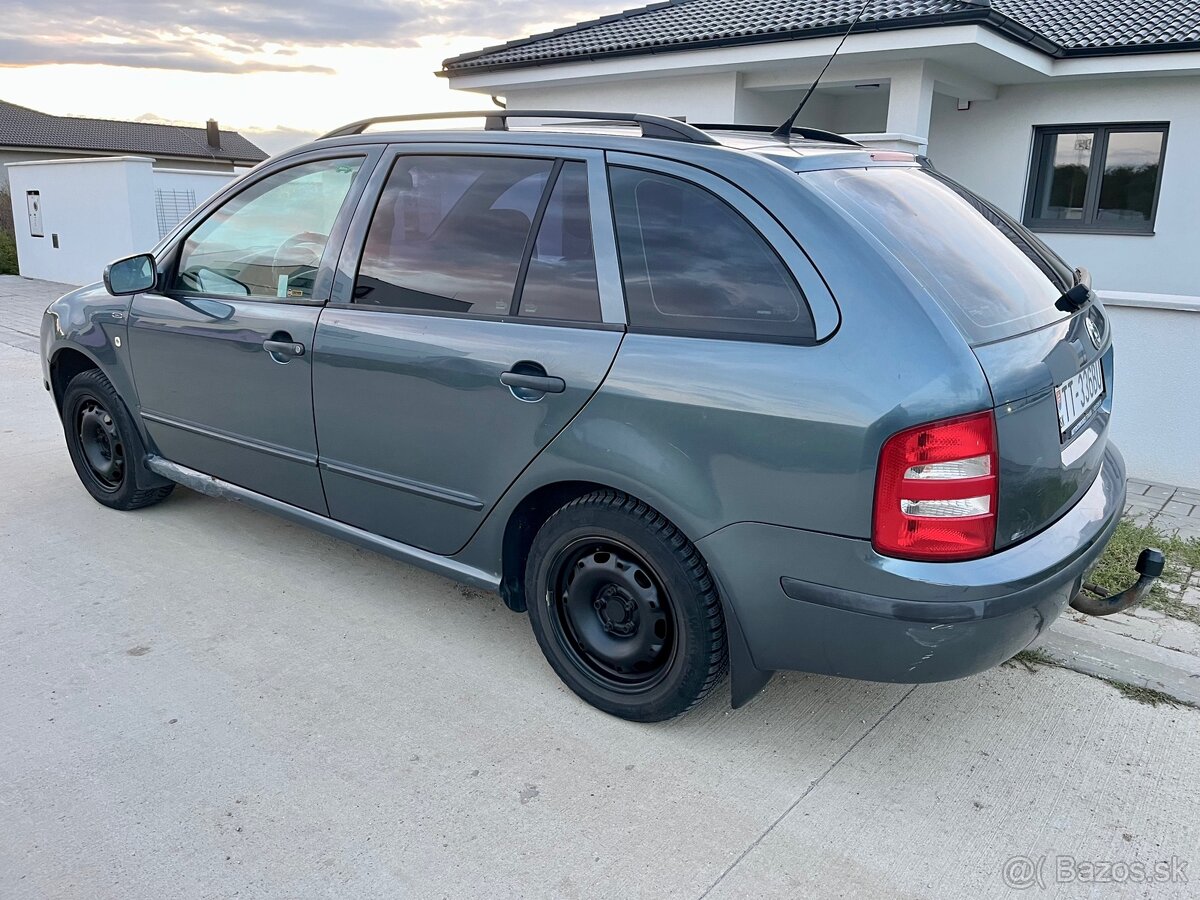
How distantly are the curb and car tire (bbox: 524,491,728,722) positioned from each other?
4.92 ft

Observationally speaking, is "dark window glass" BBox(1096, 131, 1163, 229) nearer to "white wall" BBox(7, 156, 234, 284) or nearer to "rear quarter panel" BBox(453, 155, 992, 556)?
"rear quarter panel" BBox(453, 155, 992, 556)

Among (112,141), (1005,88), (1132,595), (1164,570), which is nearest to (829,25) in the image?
(1005,88)

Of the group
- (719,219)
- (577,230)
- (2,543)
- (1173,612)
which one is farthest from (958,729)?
(2,543)

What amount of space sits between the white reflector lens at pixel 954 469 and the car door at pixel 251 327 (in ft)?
7.27

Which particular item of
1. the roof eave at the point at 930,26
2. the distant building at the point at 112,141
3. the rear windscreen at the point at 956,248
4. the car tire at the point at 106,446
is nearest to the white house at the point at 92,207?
the roof eave at the point at 930,26

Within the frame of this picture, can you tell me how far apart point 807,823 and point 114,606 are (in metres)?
2.81

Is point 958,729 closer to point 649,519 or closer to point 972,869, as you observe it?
point 972,869

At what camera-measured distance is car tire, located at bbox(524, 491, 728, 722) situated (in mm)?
2670

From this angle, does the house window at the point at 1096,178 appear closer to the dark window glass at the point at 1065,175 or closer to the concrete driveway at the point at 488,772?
the dark window glass at the point at 1065,175

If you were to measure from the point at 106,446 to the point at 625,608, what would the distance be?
3183mm

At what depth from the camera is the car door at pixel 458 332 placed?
283 centimetres

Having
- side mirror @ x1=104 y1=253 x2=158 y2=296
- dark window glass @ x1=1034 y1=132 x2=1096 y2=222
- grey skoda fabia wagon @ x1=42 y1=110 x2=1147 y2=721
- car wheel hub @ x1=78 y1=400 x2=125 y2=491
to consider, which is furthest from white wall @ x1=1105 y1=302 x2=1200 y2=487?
dark window glass @ x1=1034 y1=132 x2=1096 y2=222

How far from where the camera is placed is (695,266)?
2635 mm

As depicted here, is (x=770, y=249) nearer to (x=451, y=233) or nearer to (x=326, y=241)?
(x=451, y=233)
